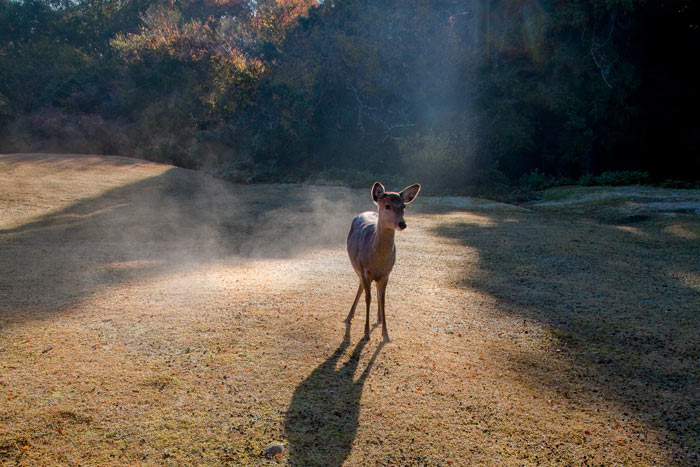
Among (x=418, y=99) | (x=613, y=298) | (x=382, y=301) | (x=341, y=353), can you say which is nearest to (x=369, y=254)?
(x=382, y=301)

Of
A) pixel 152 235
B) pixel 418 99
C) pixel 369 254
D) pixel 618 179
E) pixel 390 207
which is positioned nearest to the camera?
pixel 390 207

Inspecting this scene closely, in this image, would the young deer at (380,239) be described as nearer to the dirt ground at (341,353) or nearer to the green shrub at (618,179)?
the dirt ground at (341,353)

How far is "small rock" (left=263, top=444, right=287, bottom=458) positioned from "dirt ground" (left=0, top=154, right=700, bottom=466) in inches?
3.3

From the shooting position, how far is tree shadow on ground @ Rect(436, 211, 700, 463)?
4555mm

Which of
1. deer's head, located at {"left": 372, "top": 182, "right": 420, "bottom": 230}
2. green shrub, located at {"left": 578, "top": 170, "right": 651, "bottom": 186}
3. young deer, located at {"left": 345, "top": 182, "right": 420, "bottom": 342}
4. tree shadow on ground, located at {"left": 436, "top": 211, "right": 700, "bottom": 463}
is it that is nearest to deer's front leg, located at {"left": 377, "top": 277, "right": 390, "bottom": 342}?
young deer, located at {"left": 345, "top": 182, "right": 420, "bottom": 342}

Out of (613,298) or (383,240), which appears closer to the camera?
(383,240)

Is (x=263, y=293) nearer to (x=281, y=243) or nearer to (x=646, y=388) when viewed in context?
(x=281, y=243)

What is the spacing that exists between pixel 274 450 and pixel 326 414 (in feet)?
2.03

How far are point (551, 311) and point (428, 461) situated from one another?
3716mm

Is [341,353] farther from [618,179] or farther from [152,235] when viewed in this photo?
[618,179]

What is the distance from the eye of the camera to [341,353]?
16.8 ft

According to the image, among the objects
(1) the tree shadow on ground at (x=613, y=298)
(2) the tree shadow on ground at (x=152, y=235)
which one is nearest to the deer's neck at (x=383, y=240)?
(1) the tree shadow on ground at (x=613, y=298)

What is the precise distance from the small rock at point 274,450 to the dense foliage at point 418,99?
16.7 metres

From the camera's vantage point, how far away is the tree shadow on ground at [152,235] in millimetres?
7175
